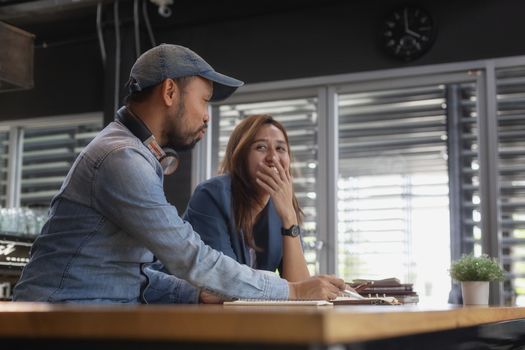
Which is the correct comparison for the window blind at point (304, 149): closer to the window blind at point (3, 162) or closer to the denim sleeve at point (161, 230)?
the window blind at point (3, 162)

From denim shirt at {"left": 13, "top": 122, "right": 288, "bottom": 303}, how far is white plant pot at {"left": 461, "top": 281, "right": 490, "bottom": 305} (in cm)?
113

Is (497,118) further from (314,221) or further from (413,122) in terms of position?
(314,221)

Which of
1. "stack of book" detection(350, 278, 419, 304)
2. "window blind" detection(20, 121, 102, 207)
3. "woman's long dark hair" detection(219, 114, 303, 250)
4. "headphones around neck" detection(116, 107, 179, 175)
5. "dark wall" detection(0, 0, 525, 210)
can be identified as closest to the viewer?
"headphones around neck" detection(116, 107, 179, 175)

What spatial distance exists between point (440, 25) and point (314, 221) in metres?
1.52

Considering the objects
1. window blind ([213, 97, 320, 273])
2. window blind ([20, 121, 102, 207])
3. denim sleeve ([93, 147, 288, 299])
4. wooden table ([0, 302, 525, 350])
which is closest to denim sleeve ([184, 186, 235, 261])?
denim sleeve ([93, 147, 288, 299])

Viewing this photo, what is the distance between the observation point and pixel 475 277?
103 inches

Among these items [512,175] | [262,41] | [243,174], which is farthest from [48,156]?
[243,174]

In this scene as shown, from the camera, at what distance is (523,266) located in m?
4.53

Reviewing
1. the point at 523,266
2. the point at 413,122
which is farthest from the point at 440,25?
the point at 523,266

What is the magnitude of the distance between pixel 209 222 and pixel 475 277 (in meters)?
0.94

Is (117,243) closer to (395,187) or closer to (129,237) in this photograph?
(129,237)

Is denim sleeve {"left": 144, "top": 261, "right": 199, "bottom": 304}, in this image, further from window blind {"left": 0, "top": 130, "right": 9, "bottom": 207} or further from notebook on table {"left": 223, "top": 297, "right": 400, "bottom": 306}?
window blind {"left": 0, "top": 130, "right": 9, "bottom": 207}

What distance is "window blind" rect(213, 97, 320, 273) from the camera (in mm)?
5145

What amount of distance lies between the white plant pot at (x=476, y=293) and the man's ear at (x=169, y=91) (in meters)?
1.28
